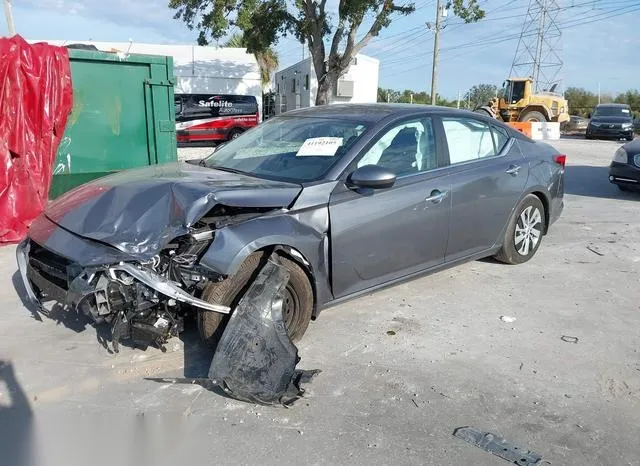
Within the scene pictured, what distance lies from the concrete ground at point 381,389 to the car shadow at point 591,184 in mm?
5720

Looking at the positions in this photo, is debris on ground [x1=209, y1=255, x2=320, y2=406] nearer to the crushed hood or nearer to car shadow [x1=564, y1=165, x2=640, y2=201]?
the crushed hood

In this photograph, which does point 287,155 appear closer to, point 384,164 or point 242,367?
point 384,164

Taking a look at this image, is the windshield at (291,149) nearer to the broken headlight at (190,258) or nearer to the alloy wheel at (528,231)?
the broken headlight at (190,258)

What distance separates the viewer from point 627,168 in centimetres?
945

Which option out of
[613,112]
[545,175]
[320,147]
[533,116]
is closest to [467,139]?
[545,175]

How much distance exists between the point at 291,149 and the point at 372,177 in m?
0.87

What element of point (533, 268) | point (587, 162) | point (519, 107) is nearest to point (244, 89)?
point (519, 107)

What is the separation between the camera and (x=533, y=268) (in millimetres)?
5758

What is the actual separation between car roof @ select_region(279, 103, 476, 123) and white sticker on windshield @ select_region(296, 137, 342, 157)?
0.35 m

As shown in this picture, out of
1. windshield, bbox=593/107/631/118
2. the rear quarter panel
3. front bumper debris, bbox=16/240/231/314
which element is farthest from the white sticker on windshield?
windshield, bbox=593/107/631/118

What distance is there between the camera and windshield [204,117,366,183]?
4098mm

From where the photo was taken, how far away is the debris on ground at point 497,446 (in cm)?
276

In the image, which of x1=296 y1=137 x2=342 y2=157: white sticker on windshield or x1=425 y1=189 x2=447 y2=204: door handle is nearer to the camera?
x1=296 y1=137 x2=342 y2=157: white sticker on windshield

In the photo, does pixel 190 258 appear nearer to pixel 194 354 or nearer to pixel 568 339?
pixel 194 354
